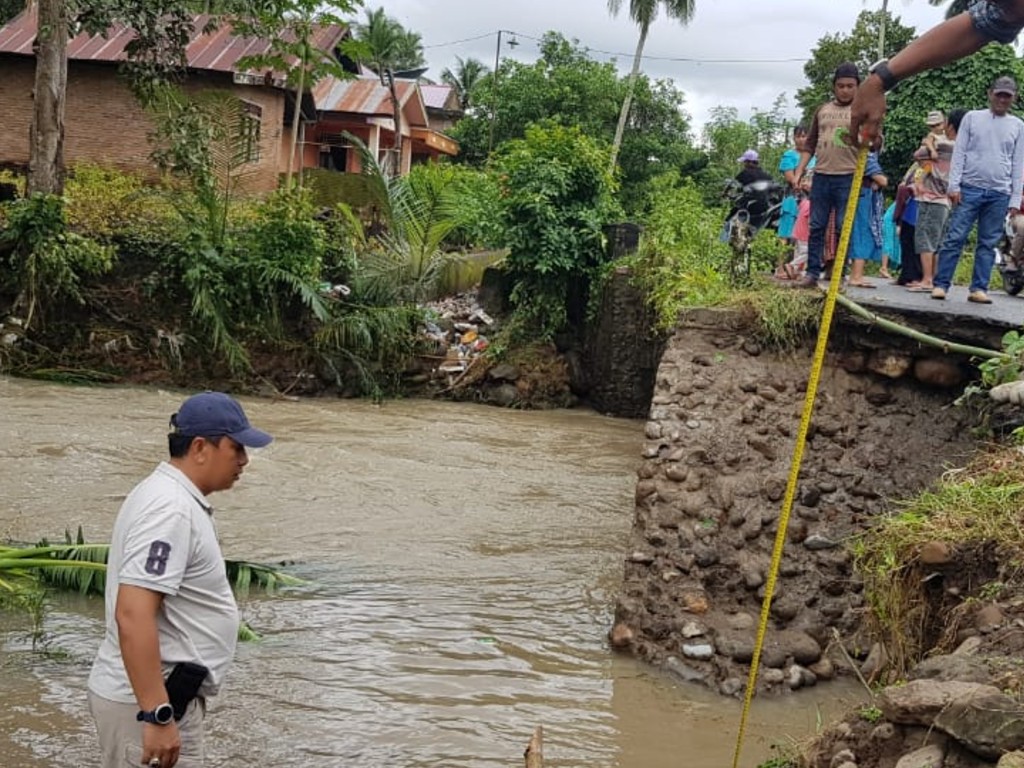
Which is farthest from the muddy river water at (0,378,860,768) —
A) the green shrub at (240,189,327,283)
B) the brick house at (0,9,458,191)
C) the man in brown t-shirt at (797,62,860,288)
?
the brick house at (0,9,458,191)

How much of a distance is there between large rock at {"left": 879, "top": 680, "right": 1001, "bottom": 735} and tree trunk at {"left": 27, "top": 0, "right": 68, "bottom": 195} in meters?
14.8

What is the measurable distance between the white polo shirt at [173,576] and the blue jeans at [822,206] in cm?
564

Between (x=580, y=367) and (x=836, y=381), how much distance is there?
9517 millimetres

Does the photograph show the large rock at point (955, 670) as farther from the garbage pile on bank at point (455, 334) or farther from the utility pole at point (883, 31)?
the utility pole at point (883, 31)

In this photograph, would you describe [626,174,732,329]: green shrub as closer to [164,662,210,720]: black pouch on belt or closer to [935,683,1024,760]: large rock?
[935,683,1024,760]: large rock

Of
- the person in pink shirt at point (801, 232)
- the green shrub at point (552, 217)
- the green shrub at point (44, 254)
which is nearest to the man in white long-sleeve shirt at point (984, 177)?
the person in pink shirt at point (801, 232)

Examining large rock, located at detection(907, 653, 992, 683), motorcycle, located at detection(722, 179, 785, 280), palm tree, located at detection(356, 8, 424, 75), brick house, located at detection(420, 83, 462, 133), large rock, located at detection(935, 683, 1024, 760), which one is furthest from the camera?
brick house, located at detection(420, 83, 462, 133)

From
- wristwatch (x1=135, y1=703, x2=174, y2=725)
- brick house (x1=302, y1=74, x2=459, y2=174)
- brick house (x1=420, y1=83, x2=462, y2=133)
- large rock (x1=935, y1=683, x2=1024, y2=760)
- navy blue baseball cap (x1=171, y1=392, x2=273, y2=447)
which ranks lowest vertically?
wristwatch (x1=135, y1=703, x2=174, y2=725)

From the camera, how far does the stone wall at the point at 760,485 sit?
19.2ft

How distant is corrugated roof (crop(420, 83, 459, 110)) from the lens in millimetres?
43125

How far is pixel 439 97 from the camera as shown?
43.7m

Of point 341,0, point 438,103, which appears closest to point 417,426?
point 341,0

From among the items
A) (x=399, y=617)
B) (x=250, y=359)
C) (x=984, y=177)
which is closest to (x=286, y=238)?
(x=250, y=359)

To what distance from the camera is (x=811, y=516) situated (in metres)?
6.32
